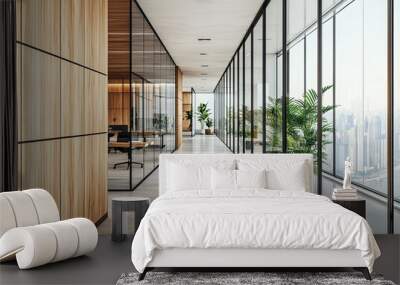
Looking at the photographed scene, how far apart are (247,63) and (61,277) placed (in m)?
10.5

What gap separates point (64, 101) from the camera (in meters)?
6.25

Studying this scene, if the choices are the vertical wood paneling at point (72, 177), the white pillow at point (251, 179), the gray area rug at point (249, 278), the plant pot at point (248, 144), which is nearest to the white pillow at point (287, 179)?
the white pillow at point (251, 179)

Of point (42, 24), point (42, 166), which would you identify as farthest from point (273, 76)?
point (42, 166)

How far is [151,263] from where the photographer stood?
4.89 metres

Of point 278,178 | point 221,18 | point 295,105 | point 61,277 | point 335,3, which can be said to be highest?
point 221,18

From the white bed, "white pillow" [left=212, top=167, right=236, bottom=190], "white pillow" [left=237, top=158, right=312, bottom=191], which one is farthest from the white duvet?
"white pillow" [left=237, top=158, right=312, bottom=191]

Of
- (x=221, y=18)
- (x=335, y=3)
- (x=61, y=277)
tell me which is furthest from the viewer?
(x=221, y=18)

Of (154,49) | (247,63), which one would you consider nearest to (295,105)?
(247,63)

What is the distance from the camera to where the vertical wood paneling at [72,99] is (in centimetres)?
624

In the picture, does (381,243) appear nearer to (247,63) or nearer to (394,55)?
(394,55)

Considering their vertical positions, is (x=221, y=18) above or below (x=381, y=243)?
above

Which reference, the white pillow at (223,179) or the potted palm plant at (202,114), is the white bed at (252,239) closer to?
the white pillow at (223,179)

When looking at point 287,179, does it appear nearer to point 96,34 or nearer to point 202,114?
point 96,34

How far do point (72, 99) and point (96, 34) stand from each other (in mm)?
1513
